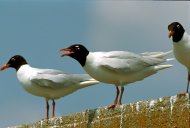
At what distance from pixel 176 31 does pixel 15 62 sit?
5438 mm

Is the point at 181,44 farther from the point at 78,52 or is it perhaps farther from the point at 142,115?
the point at 78,52

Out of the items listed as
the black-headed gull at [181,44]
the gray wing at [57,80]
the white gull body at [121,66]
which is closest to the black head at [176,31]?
the black-headed gull at [181,44]

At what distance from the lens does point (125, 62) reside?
11945mm

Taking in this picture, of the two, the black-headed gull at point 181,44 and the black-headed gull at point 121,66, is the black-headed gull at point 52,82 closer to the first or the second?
the black-headed gull at point 121,66

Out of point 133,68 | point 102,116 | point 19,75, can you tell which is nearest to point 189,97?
point 102,116

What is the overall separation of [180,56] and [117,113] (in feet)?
4.96

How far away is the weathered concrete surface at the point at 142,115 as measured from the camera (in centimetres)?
927

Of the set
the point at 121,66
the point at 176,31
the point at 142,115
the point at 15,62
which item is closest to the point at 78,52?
the point at 121,66

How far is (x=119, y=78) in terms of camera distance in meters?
12.0

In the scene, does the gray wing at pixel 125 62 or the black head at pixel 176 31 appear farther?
the gray wing at pixel 125 62

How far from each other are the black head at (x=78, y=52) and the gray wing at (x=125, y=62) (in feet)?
1.65

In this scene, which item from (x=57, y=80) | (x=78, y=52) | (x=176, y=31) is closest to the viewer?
(x=176, y=31)

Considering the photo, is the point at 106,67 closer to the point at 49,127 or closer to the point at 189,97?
the point at 49,127

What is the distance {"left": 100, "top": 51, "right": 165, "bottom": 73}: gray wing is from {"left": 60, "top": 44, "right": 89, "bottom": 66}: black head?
502 millimetres
